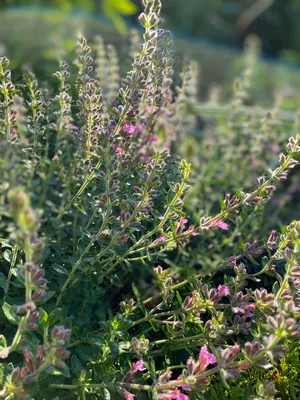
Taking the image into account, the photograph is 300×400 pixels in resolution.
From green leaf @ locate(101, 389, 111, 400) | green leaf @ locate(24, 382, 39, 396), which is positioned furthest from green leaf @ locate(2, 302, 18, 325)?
green leaf @ locate(101, 389, 111, 400)

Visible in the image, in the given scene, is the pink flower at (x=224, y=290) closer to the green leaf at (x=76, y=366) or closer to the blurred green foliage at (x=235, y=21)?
the green leaf at (x=76, y=366)

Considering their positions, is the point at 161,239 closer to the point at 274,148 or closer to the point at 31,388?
the point at 31,388

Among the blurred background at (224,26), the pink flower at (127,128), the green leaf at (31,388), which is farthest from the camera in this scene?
the blurred background at (224,26)

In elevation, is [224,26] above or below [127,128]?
below

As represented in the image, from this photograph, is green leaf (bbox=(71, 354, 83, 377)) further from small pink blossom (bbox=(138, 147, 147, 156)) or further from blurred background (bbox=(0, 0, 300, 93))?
blurred background (bbox=(0, 0, 300, 93))

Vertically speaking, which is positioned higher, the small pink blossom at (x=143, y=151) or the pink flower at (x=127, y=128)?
the pink flower at (x=127, y=128)

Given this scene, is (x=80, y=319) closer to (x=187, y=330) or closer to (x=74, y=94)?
(x=187, y=330)

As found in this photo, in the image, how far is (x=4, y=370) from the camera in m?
1.11

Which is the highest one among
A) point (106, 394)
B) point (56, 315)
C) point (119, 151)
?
point (119, 151)

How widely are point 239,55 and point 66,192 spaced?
31.1 feet

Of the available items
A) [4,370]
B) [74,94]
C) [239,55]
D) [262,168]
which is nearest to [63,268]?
[4,370]

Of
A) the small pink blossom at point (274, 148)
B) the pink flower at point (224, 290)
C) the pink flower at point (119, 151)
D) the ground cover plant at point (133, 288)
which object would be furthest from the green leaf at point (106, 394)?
the small pink blossom at point (274, 148)

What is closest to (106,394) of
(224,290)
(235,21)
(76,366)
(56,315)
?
(76,366)

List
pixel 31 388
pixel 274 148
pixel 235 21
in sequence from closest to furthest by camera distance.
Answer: pixel 31 388 < pixel 274 148 < pixel 235 21
